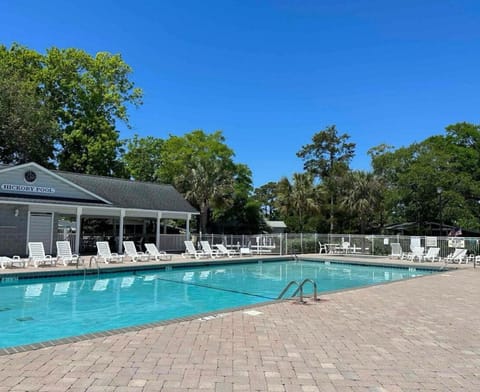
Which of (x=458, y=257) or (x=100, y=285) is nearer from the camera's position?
(x=100, y=285)

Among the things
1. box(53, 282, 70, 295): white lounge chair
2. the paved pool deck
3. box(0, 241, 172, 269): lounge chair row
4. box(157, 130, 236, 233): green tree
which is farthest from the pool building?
the paved pool deck

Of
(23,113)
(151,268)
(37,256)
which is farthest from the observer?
(23,113)

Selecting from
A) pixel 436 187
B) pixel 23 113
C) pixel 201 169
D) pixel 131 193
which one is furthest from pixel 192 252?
pixel 436 187

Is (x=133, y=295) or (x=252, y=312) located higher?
(x=252, y=312)

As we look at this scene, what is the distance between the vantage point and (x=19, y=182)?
1842 cm

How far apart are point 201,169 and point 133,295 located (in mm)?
20886

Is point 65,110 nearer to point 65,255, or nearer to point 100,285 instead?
point 65,255

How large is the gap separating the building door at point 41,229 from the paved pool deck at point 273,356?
15092 millimetres

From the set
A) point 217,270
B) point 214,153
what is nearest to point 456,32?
point 217,270

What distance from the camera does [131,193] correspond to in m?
24.4

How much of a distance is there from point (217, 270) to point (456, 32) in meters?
14.3

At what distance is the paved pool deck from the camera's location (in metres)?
4.09

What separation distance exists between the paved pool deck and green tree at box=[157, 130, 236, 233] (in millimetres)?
24422

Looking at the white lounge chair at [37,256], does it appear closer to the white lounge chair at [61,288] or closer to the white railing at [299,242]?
the white lounge chair at [61,288]
